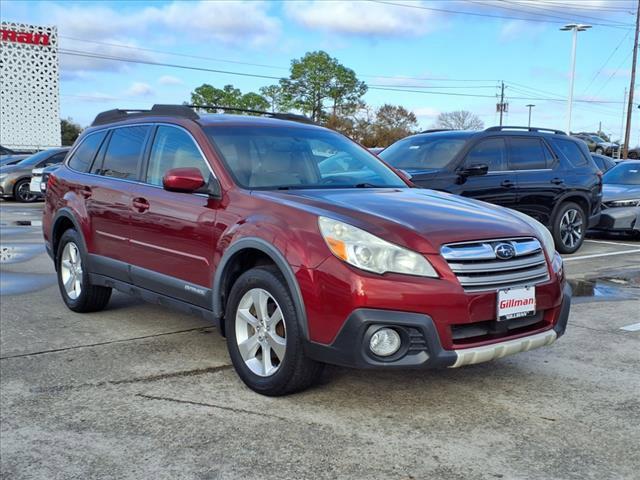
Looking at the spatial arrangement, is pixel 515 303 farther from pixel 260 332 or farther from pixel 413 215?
pixel 260 332

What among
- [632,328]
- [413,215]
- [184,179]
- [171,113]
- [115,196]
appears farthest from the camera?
[632,328]

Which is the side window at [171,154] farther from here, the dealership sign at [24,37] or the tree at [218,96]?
the tree at [218,96]

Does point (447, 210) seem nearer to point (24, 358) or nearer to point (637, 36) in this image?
point (24, 358)

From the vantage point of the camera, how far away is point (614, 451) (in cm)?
314

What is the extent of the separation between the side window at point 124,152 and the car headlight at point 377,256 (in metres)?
2.32

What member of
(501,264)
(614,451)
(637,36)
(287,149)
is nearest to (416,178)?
(287,149)

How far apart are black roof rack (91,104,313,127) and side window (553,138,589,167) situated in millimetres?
5596

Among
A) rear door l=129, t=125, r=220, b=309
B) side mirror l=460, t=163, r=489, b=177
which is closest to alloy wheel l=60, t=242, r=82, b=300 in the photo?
rear door l=129, t=125, r=220, b=309

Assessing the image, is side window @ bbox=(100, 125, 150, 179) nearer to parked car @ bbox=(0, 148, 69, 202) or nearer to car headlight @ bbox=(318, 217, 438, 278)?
car headlight @ bbox=(318, 217, 438, 278)

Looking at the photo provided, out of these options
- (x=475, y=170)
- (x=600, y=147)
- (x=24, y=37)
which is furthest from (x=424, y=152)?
(x=24, y=37)

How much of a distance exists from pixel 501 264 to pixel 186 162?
2276 millimetres

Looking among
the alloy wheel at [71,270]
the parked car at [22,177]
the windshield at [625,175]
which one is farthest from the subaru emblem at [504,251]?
the parked car at [22,177]

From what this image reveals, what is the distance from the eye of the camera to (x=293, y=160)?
4.66 m

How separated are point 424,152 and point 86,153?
4.76 meters
